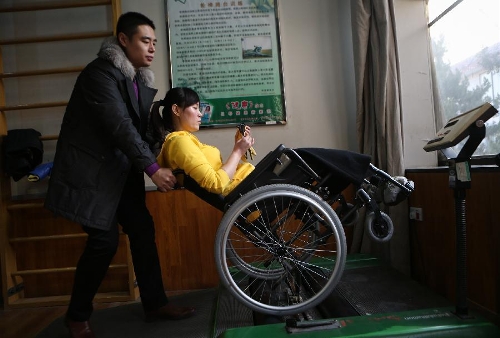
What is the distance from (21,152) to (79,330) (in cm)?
120

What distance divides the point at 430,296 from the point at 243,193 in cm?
99

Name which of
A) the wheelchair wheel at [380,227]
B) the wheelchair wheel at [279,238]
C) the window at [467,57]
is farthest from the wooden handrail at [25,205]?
the window at [467,57]

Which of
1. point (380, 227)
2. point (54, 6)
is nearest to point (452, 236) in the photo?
point (380, 227)

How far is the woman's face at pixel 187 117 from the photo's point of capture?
65.9 inches

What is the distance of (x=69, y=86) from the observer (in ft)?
8.27

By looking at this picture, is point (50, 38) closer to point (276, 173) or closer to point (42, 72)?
point (42, 72)

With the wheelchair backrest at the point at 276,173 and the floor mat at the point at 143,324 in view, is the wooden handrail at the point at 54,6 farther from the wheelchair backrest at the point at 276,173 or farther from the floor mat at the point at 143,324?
the floor mat at the point at 143,324

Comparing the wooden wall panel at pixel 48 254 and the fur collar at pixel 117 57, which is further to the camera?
the wooden wall panel at pixel 48 254

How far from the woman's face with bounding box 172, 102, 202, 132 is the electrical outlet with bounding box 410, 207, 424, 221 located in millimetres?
1286

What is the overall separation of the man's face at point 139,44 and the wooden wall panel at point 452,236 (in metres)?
1.49

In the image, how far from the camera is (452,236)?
182cm

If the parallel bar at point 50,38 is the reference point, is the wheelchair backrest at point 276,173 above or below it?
below

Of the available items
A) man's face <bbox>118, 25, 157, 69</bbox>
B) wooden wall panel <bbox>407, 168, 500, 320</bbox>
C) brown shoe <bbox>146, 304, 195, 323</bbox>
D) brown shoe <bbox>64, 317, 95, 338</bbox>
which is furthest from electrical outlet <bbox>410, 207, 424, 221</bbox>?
brown shoe <bbox>64, 317, 95, 338</bbox>

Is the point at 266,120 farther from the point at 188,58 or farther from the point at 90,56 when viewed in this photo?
the point at 90,56
